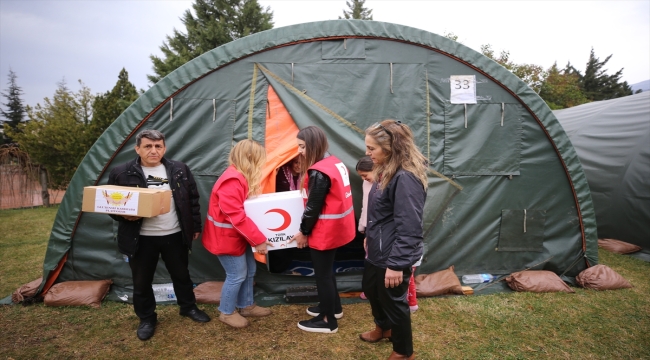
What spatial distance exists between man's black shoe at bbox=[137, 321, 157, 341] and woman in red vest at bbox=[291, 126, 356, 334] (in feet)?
4.88

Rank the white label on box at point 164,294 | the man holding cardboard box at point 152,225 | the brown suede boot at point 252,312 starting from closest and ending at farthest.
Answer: the man holding cardboard box at point 152,225 < the brown suede boot at point 252,312 < the white label on box at point 164,294

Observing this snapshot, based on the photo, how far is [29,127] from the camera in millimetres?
10383

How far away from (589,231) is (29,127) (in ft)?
44.5

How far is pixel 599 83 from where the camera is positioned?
31.8 metres

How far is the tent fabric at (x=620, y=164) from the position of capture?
559 centimetres

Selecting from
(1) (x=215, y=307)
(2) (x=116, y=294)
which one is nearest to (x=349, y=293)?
(1) (x=215, y=307)

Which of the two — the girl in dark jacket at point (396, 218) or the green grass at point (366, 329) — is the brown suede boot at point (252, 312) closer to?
the green grass at point (366, 329)

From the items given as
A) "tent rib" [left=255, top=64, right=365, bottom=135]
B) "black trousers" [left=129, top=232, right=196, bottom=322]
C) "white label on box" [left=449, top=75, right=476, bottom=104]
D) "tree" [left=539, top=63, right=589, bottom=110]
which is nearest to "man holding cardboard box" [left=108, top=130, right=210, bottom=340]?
"black trousers" [left=129, top=232, right=196, bottom=322]

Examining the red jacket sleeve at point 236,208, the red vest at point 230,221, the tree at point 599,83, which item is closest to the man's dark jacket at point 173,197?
the red vest at point 230,221

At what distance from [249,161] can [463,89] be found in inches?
105

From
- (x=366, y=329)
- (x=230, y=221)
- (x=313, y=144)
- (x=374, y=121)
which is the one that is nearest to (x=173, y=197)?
(x=230, y=221)

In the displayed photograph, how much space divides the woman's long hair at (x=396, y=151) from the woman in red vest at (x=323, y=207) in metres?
0.53

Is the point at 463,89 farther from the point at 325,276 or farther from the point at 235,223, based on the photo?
the point at 235,223

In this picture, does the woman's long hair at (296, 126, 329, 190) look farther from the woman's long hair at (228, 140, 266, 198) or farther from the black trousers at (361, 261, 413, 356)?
the black trousers at (361, 261, 413, 356)
